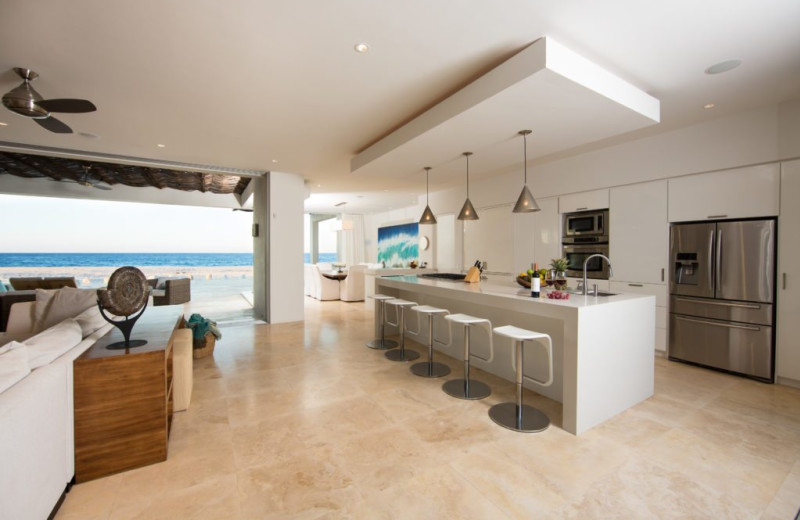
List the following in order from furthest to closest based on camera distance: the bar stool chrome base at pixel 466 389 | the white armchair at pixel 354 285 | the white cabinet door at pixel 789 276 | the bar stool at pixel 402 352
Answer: the white armchair at pixel 354 285 < the bar stool at pixel 402 352 < the white cabinet door at pixel 789 276 < the bar stool chrome base at pixel 466 389

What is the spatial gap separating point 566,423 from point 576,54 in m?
2.62

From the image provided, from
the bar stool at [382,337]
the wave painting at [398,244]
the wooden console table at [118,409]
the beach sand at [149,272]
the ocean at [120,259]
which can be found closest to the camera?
the wooden console table at [118,409]

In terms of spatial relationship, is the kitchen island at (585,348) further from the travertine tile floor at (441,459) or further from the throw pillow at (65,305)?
the throw pillow at (65,305)

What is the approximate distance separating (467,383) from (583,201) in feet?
10.8

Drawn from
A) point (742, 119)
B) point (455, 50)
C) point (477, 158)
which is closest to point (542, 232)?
point (477, 158)

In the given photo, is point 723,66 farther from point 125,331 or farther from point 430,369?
point 125,331

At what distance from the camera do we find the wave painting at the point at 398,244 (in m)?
10.4

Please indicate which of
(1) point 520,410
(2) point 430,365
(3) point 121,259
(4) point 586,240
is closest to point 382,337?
(2) point 430,365

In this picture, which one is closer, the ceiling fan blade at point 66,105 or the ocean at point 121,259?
the ceiling fan blade at point 66,105

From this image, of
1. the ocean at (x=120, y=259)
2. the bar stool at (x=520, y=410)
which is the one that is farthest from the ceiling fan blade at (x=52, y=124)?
the ocean at (x=120, y=259)

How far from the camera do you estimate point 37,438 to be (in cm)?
142

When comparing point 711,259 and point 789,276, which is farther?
point 711,259

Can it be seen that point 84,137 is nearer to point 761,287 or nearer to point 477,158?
point 477,158

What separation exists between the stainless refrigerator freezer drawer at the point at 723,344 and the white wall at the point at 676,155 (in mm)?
1693
